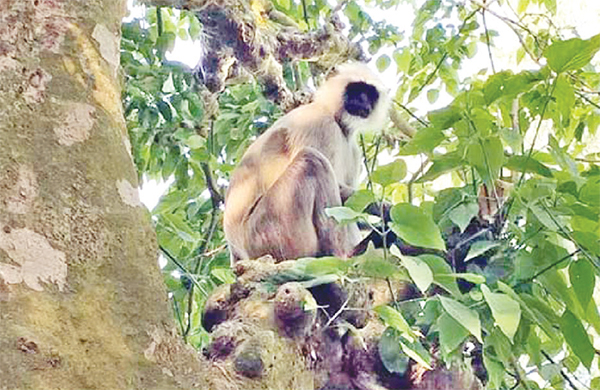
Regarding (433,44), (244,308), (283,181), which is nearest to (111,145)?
(244,308)

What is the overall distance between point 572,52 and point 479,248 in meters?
0.44

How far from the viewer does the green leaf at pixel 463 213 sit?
2012mm

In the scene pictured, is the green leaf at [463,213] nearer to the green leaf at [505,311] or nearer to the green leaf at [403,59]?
the green leaf at [505,311]

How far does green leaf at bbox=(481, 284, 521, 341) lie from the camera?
161 centimetres

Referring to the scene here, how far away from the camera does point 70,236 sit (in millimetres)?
1289

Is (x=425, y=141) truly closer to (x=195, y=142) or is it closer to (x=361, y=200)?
(x=361, y=200)

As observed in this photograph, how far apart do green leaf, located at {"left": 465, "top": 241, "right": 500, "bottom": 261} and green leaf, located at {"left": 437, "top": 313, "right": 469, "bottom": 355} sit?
12.4 inches

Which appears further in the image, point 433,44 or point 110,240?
point 433,44

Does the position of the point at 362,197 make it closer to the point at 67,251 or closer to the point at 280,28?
the point at 67,251

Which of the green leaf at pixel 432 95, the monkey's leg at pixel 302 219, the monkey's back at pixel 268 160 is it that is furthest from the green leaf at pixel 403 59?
the monkey's leg at pixel 302 219

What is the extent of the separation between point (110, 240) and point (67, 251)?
67mm

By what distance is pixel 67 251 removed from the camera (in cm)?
128

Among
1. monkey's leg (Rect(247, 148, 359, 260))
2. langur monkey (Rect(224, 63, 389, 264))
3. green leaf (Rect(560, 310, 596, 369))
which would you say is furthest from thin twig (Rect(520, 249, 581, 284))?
monkey's leg (Rect(247, 148, 359, 260))

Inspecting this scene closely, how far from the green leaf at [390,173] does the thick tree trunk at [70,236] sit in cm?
57
